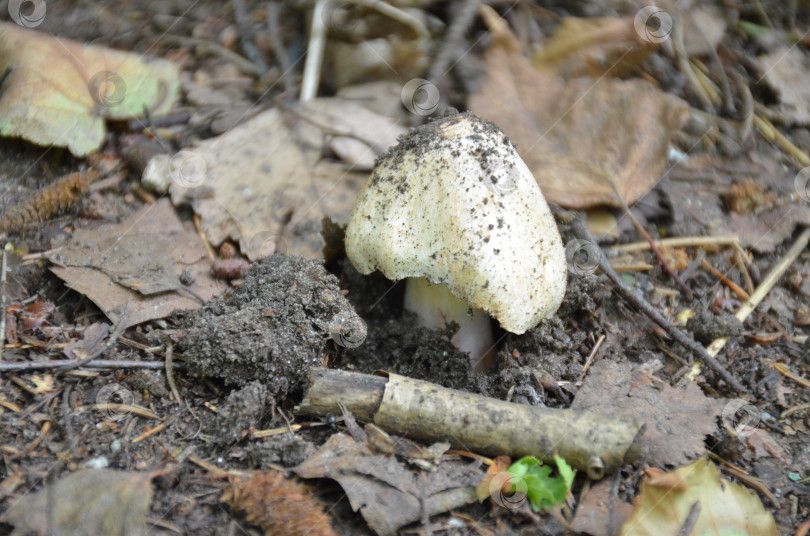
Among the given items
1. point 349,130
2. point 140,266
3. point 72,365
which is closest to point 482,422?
point 72,365

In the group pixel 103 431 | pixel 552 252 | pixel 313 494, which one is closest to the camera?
pixel 313 494

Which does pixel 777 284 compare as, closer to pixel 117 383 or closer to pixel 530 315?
pixel 530 315

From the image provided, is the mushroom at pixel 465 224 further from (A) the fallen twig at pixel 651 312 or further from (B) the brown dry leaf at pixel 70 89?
Answer: (B) the brown dry leaf at pixel 70 89

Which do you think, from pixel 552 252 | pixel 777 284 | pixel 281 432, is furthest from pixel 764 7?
pixel 281 432
